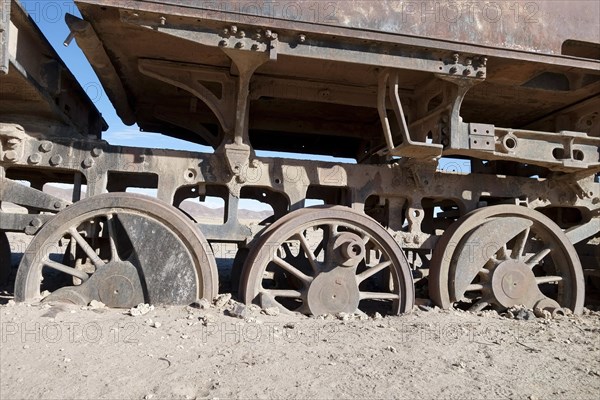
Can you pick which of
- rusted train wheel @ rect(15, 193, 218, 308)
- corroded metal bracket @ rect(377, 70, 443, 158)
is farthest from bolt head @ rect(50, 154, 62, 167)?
corroded metal bracket @ rect(377, 70, 443, 158)

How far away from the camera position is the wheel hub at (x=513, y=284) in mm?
4430

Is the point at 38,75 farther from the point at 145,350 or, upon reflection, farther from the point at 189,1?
the point at 145,350

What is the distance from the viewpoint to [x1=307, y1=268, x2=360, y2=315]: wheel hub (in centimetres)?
404

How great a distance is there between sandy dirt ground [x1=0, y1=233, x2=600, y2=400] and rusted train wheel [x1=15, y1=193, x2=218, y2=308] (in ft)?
0.55

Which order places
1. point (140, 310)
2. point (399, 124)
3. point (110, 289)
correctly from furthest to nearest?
point (399, 124), point (110, 289), point (140, 310)

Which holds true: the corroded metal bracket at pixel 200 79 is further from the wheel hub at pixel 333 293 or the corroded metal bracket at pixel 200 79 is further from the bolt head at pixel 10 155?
the wheel hub at pixel 333 293

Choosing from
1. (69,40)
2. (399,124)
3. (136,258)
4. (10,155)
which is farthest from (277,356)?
(69,40)

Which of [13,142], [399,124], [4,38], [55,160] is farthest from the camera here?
[399,124]

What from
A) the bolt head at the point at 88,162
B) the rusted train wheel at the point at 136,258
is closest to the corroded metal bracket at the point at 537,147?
the rusted train wheel at the point at 136,258

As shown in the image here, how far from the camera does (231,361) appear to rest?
2.93 meters

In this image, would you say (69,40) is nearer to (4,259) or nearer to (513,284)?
(4,259)

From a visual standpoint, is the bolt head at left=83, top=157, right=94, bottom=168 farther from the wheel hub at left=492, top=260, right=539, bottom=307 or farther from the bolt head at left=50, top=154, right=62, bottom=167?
the wheel hub at left=492, top=260, right=539, bottom=307

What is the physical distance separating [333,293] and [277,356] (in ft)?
3.69

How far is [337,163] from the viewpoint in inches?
180
